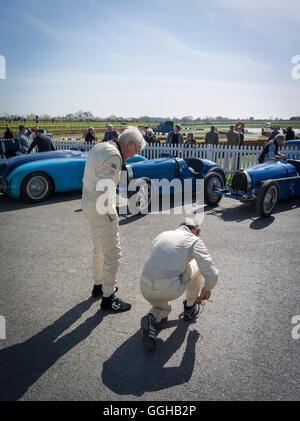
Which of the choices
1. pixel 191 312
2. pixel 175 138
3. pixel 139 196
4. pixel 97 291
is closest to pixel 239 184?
pixel 139 196

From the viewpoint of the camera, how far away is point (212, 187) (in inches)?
296

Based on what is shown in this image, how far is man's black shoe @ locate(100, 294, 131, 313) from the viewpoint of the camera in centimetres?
331

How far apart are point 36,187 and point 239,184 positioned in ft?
16.7

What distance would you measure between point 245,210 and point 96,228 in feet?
16.6

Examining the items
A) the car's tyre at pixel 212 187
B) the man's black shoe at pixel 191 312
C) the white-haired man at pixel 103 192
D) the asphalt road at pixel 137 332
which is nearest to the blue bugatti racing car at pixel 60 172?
the car's tyre at pixel 212 187

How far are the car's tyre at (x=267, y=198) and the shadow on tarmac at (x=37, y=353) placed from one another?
4.53 meters

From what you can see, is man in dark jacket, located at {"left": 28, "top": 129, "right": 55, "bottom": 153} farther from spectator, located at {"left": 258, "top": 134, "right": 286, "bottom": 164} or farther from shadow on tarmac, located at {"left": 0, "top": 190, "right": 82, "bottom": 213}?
spectator, located at {"left": 258, "top": 134, "right": 286, "bottom": 164}

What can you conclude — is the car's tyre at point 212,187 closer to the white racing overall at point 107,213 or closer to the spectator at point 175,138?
the white racing overall at point 107,213

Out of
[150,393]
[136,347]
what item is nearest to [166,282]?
[136,347]

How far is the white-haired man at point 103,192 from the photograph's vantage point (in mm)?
2998

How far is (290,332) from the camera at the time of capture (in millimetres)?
3006

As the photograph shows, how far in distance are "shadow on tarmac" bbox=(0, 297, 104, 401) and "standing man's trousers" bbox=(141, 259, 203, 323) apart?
0.70 metres

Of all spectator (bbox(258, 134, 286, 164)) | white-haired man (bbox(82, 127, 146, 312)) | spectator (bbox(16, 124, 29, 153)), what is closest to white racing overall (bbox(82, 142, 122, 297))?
white-haired man (bbox(82, 127, 146, 312))
